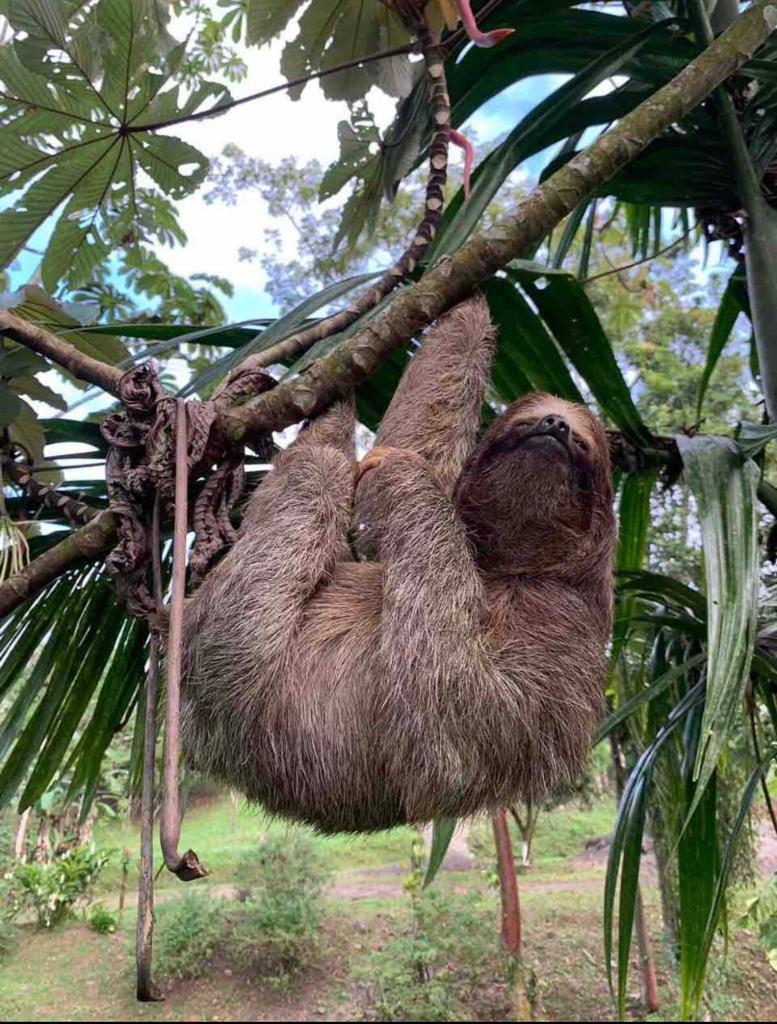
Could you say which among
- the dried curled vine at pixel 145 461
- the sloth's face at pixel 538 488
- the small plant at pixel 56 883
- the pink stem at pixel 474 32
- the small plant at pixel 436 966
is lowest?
the small plant at pixel 436 966

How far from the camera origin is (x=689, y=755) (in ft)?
11.5

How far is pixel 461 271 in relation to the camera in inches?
91.9

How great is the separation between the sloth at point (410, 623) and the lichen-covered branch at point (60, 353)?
670 millimetres

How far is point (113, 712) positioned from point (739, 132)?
11.0ft

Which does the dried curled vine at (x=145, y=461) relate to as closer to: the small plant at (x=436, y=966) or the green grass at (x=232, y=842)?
the green grass at (x=232, y=842)

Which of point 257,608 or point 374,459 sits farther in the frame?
point 374,459

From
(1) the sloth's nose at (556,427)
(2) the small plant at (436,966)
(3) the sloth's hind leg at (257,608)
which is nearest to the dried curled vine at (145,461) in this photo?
(3) the sloth's hind leg at (257,608)

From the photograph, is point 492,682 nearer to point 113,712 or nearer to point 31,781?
point 113,712

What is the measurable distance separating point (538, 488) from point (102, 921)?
17.4ft

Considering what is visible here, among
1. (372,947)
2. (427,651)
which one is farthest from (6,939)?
(372,947)

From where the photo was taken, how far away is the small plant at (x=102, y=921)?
19.5ft

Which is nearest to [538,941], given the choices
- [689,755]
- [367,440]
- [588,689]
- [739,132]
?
[367,440]

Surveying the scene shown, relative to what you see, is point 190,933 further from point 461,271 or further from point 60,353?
point 461,271

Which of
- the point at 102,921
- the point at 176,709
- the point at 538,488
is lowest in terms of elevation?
the point at 102,921
